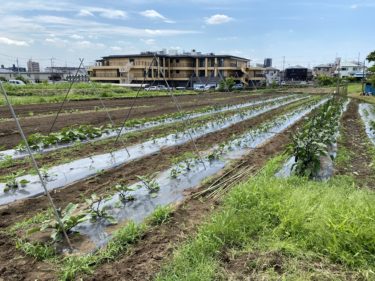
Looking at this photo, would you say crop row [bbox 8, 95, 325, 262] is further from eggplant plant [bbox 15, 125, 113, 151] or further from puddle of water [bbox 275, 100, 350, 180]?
eggplant plant [bbox 15, 125, 113, 151]

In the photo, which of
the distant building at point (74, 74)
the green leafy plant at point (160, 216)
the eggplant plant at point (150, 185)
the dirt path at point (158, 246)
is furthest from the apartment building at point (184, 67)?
the green leafy plant at point (160, 216)

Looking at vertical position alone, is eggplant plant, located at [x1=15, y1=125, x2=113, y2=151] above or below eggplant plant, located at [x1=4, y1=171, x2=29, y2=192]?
above

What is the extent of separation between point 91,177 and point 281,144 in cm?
573

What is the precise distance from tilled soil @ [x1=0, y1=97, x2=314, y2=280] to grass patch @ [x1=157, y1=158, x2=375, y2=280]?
24cm

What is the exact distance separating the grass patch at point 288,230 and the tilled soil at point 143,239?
0.24 m

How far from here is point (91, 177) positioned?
20.3ft

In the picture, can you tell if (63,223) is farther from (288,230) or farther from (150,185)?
(288,230)

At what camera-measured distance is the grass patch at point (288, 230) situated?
3250mm

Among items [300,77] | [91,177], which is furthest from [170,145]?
[300,77]

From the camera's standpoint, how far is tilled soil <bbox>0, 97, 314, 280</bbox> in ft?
10.5

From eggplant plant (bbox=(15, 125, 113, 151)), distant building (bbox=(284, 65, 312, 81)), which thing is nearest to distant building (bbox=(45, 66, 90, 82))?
eggplant plant (bbox=(15, 125, 113, 151))

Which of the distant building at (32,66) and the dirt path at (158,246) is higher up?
the distant building at (32,66)

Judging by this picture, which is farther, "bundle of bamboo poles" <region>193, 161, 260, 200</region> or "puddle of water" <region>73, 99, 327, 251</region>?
"bundle of bamboo poles" <region>193, 161, 260, 200</region>

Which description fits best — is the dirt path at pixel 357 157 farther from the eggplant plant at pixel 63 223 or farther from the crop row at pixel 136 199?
the eggplant plant at pixel 63 223
